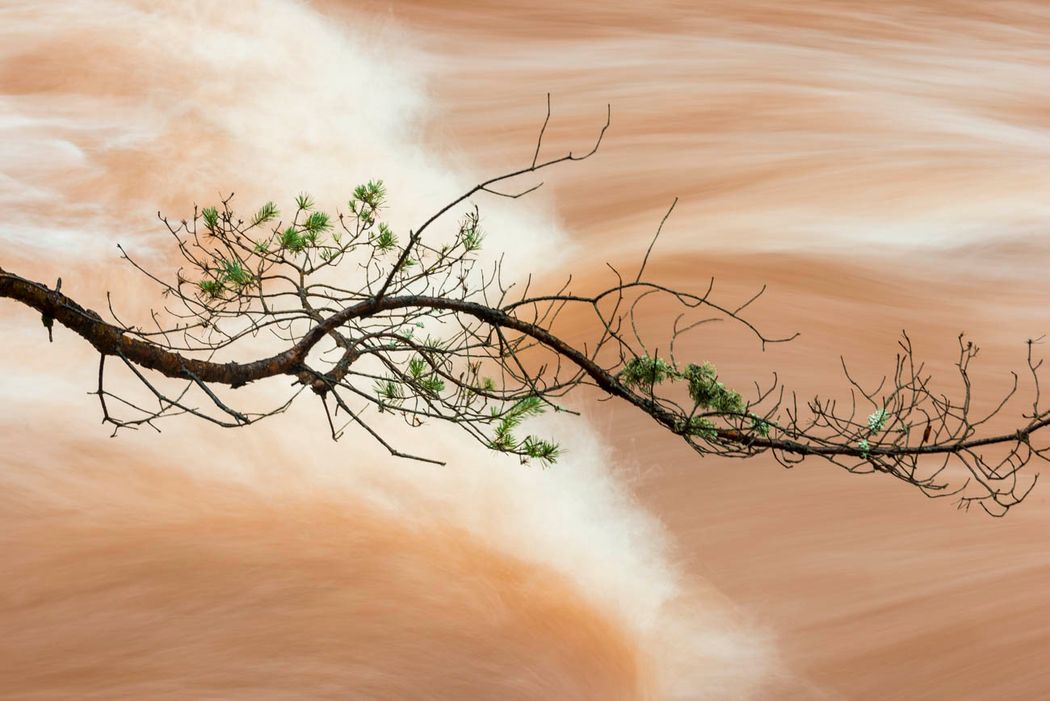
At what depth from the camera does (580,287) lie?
327 centimetres

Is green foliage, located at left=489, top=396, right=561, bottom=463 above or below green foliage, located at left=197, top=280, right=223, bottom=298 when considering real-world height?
below

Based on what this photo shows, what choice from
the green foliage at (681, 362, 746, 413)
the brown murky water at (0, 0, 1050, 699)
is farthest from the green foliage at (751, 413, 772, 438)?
the brown murky water at (0, 0, 1050, 699)

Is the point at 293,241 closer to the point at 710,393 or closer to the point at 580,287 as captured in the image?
the point at 710,393

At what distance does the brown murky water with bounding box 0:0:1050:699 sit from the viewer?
213cm

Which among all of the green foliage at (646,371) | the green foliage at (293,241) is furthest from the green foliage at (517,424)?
the green foliage at (293,241)

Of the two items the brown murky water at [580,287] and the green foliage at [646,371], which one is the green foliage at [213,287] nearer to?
the green foliage at [646,371]

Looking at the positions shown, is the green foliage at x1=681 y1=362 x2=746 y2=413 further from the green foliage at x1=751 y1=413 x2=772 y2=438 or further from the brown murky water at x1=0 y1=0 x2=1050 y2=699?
the brown murky water at x1=0 y1=0 x2=1050 y2=699

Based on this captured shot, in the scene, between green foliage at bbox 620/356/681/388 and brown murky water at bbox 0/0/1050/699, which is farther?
brown murky water at bbox 0/0/1050/699

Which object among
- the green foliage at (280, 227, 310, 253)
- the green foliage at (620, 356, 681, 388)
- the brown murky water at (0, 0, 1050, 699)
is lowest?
the green foliage at (620, 356, 681, 388)

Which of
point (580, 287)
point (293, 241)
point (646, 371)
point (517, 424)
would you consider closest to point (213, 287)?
point (293, 241)

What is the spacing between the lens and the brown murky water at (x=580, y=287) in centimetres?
213

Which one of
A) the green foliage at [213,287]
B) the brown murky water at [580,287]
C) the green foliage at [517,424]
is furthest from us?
the brown murky water at [580,287]

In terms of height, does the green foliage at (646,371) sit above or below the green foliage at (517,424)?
above

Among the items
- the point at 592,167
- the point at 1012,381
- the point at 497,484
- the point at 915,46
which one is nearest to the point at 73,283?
the point at 497,484
